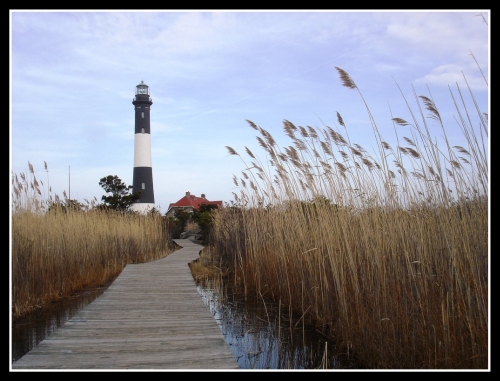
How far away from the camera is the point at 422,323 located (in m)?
2.88

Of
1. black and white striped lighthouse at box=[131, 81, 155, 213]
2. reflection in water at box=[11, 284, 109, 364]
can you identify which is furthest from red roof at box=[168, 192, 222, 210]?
reflection in water at box=[11, 284, 109, 364]

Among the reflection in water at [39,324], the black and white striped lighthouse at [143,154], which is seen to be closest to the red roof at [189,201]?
the black and white striped lighthouse at [143,154]

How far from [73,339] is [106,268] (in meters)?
4.69

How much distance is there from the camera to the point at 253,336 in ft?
14.1

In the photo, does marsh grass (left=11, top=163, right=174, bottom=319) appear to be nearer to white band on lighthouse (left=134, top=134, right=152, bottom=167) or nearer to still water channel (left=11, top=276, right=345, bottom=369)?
still water channel (left=11, top=276, right=345, bottom=369)

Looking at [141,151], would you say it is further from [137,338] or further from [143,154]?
[137,338]

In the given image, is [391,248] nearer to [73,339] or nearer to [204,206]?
[73,339]

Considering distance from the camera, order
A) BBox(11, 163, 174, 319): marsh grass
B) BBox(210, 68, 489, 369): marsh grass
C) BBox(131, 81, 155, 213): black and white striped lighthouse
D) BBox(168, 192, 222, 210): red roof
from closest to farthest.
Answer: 1. BBox(210, 68, 489, 369): marsh grass
2. BBox(11, 163, 174, 319): marsh grass
3. BBox(131, 81, 155, 213): black and white striped lighthouse
4. BBox(168, 192, 222, 210): red roof

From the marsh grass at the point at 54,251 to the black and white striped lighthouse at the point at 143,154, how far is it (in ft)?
55.7

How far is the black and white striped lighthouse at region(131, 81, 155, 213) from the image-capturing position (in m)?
26.9

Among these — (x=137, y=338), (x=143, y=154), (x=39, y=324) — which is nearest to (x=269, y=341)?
(x=137, y=338)

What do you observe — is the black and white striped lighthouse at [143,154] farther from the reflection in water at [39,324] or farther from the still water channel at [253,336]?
the still water channel at [253,336]

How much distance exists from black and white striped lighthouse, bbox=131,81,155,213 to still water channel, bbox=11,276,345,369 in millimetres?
21392

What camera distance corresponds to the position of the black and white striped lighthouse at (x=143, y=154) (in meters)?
26.9
